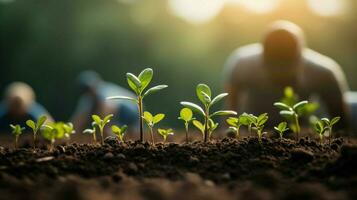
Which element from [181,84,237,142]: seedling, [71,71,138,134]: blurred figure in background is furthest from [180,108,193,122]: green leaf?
[71,71,138,134]: blurred figure in background

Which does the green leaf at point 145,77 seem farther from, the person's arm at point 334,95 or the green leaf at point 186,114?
the person's arm at point 334,95

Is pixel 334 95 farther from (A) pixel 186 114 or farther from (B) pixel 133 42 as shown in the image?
(B) pixel 133 42

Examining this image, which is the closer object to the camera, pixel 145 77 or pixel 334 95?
pixel 145 77

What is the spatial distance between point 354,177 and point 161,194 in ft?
2.66

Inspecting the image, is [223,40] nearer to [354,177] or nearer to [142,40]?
[142,40]

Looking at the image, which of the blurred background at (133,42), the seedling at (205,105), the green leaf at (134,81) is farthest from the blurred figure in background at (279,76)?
the blurred background at (133,42)

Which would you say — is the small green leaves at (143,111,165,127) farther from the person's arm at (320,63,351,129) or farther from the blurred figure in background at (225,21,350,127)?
the person's arm at (320,63,351,129)

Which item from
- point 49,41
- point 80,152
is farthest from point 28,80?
point 80,152

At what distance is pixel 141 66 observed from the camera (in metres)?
22.6

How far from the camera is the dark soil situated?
166 cm

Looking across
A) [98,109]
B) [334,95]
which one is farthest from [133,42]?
[334,95]

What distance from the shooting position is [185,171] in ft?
7.25

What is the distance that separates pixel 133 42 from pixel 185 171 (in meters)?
21.0

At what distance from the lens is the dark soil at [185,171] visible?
65.4 inches
